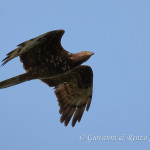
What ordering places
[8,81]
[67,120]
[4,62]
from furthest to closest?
[67,120] → [8,81] → [4,62]

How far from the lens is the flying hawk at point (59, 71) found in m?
10.7

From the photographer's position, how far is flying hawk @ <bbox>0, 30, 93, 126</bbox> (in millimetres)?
10664

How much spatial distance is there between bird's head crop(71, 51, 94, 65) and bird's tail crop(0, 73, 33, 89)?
3.90ft

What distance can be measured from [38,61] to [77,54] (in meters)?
1.01

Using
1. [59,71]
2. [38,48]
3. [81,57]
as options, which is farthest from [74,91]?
[38,48]

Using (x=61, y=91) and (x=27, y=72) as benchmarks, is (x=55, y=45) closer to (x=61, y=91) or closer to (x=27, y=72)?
(x=27, y=72)

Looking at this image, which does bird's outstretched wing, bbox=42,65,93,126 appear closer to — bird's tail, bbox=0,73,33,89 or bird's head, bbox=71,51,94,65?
bird's head, bbox=71,51,94,65

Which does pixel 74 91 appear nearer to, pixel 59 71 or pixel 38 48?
pixel 59 71

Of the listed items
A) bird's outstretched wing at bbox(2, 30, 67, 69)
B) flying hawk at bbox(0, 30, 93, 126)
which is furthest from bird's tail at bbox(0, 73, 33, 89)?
bird's outstretched wing at bbox(2, 30, 67, 69)

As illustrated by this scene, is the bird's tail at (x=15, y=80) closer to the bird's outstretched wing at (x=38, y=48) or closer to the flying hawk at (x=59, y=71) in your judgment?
the flying hawk at (x=59, y=71)

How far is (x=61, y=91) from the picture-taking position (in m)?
12.3

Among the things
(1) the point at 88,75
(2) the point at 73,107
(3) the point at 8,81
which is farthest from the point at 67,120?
(3) the point at 8,81

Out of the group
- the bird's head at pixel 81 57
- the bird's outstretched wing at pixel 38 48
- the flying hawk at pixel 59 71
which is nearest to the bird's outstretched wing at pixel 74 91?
the flying hawk at pixel 59 71

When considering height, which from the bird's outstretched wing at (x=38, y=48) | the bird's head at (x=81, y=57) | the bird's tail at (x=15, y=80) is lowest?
the bird's tail at (x=15, y=80)
